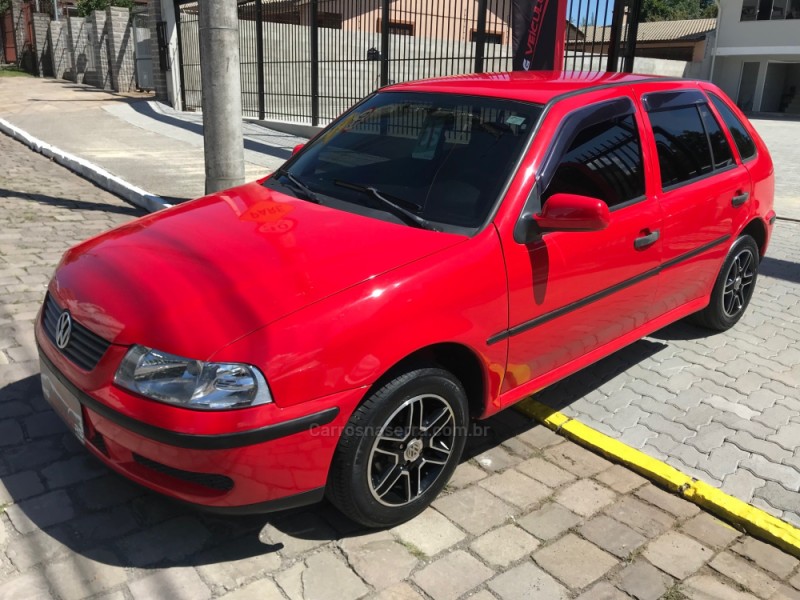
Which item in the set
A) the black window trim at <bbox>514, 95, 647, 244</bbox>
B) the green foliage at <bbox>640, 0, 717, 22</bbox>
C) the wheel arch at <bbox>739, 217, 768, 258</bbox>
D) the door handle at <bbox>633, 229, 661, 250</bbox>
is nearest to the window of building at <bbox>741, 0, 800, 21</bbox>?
the green foliage at <bbox>640, 0, 717, 22</bbox>

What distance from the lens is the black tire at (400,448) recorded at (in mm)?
2611

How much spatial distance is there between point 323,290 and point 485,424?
164 cm

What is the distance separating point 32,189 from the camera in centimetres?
869

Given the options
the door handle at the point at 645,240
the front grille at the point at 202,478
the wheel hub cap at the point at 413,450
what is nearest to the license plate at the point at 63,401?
the front grille at the point at 202,478

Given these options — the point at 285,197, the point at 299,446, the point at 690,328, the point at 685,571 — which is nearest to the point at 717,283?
the point at 690,328

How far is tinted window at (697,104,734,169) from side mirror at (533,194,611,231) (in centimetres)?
187

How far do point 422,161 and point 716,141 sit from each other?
2.24 meters

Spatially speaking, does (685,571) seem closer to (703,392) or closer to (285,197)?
(703,392)

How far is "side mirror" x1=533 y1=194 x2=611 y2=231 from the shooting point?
9.73 ft

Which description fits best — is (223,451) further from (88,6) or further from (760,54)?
(760,54)

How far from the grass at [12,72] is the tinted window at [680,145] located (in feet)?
105

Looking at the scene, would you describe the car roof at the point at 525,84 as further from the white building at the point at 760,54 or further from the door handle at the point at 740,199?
the white building at the point at 760,54

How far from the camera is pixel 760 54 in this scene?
114ft

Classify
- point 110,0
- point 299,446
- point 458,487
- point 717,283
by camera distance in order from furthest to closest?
point 110,0 < point 717,283 < point 458,487 < point 299,446
